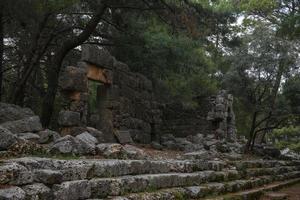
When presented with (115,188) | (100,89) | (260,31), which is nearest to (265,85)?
(260,31)

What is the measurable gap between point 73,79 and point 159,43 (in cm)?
382

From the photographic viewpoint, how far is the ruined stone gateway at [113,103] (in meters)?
12.1

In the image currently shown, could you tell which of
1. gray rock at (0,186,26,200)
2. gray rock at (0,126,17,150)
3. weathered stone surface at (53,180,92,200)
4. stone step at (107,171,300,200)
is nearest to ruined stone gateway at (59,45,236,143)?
stone step at (107,171,300,200)

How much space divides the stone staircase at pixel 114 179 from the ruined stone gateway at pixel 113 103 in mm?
4888

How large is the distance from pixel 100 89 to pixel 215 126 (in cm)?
819

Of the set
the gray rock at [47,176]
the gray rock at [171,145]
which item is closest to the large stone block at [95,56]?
the gray rock at [171,145]

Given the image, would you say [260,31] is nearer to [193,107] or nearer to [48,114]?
[193,107]

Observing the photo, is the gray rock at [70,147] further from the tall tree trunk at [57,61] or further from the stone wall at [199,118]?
the stone wall at [199,118]

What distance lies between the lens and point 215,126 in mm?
20453

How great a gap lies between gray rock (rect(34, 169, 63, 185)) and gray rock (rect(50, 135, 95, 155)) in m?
2.01

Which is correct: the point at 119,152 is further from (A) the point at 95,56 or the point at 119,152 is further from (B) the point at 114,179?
(A) the point at 95,56

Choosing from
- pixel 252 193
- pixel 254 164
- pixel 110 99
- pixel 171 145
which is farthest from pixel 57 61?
pixel 252 193

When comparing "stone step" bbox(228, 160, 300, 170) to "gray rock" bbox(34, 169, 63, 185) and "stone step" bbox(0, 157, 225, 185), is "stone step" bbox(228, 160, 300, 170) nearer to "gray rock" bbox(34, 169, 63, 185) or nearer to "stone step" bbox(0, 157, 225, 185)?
"stone step" bbox(0, 157, 225, 185)

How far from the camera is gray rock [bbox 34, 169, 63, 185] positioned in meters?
4.38
